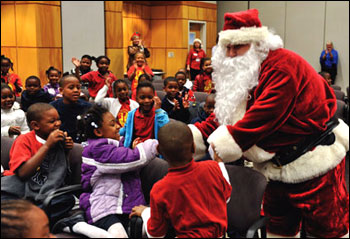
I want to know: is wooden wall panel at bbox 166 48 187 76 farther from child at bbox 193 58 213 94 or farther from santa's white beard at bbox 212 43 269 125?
santa's white beard at bbox 212 43 269 125

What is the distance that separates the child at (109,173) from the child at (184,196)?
0.47 metres

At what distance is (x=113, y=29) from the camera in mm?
10359

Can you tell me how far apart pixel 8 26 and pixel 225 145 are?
8.08m

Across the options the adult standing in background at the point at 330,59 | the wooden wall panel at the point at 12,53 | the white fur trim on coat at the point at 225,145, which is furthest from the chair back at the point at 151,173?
the adult standing in background at the point at 330,59

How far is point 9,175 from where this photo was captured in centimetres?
256

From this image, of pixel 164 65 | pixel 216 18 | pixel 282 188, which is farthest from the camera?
pixel 216 18

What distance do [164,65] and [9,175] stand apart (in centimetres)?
1131

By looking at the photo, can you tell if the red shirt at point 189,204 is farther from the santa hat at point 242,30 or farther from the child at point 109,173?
the santa hat at point 242,30

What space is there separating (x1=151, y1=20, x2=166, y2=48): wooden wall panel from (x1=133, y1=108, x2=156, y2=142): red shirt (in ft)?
33.6

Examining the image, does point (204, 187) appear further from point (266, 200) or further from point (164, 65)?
point (164, 65)

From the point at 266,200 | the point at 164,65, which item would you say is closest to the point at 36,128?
the point at 266,200

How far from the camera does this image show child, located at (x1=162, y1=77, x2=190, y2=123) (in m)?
4.80

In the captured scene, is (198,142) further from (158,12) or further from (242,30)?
(158,12)

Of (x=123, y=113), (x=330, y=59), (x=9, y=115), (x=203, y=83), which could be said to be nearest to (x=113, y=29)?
(x=203, y=83)
